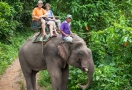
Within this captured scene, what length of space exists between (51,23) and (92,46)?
1.44m

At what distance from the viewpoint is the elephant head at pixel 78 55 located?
613 cm

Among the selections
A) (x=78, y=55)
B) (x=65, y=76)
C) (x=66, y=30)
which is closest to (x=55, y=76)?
(x=65, y=76)

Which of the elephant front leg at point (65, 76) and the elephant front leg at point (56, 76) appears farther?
the elephant front leg at point (65, 76)

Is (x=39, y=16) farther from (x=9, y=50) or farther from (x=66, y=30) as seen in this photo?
(x=9, y=50)

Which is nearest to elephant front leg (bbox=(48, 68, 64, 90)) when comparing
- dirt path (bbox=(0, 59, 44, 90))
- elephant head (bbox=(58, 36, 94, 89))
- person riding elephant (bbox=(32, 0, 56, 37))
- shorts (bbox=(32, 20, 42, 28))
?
elephant head (bbox=(58, 36, 94, 89))

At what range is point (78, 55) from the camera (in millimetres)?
6320

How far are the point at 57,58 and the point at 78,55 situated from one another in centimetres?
62

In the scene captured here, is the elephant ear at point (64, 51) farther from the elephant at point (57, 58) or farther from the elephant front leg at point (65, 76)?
the elephant front leg at point (65, 76)

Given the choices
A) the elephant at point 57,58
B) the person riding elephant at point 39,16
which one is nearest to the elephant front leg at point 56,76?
the elephant at point 57,58

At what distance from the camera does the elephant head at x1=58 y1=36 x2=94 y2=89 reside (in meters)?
→ 6.13

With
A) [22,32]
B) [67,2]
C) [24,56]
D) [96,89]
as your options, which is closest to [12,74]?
[24,56]

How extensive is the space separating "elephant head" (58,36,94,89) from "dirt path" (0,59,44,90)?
2600 millimetres

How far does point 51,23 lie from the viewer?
709 cm

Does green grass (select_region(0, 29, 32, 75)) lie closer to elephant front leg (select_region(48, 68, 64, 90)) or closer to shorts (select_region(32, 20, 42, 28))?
shorts (select_region(32, 20, 42, 28))
